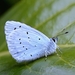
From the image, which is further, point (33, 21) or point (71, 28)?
point (33, 21)

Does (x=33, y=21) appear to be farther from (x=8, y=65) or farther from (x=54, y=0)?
(x=8, y=65)

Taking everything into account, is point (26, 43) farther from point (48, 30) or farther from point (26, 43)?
point (48, 30)

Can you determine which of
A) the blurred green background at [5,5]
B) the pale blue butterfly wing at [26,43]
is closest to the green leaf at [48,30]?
the pale blue butterfly wing at [26,43]

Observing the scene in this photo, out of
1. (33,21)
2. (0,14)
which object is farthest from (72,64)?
(0,14)

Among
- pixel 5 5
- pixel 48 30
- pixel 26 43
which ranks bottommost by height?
pixel 26 43

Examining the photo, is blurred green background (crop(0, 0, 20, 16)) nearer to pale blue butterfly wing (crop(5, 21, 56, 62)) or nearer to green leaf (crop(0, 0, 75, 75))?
green leaf (crop(0, 0, 75, 75))

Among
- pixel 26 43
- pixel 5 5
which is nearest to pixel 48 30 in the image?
pixel 26 43
